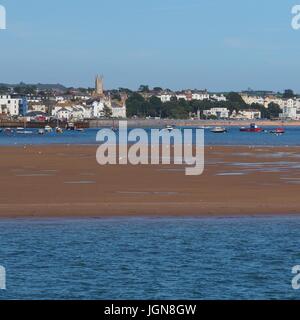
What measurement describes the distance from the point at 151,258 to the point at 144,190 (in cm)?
1271

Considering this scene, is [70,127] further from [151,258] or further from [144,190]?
[151,258]

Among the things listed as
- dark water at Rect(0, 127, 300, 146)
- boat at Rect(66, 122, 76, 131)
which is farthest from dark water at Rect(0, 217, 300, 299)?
boat at Rect(66, 122, 76, 131)

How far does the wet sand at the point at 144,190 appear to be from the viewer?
26.8m

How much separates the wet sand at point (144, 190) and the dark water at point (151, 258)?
1.78 meters

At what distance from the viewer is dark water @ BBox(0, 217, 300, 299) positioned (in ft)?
53.8

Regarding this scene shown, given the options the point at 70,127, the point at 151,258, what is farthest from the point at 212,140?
the point at 151,258

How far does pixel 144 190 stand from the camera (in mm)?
31906

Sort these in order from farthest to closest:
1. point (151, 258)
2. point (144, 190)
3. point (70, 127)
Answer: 1. point (70, 127)
2. point (144, 190)
3. point (151, 258)

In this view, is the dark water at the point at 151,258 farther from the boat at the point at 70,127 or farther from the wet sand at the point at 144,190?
the boat at the point at 70,127

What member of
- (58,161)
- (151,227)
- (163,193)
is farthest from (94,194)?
(58,161)

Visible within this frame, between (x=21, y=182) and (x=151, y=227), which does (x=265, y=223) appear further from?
(x=21, y=182)

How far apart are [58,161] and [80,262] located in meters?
31.7

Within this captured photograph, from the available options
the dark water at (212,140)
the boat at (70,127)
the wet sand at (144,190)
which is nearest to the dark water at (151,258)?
the wet sand at (144,190)

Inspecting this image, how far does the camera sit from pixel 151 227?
23.4m
